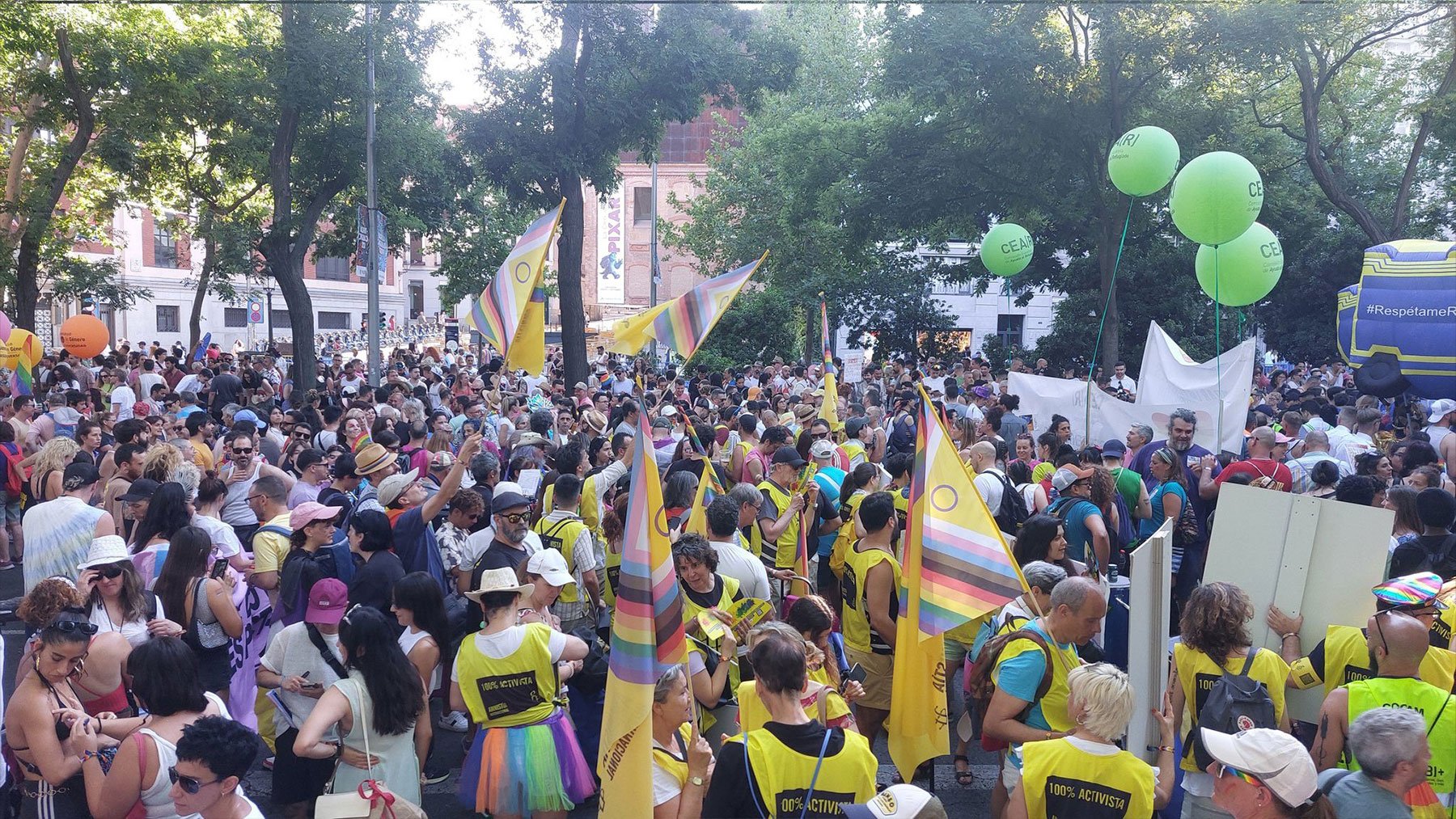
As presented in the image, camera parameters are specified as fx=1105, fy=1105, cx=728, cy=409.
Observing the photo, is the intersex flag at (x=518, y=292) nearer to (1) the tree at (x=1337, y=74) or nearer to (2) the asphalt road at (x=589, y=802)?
(2) the asphalt road at (x=589, y=802)

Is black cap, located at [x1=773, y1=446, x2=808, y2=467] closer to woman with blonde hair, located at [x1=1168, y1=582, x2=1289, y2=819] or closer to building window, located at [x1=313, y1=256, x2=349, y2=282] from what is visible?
woman with blonde hair, located at [x1=1168, y1=582, x2=1289, y2=819]

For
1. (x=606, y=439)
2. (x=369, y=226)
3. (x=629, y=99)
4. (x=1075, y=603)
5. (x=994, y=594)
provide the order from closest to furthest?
(x=1075, y=603)
(x=994, y=594)
(x=606, y=439)
(x=629, y=99)
(x=369, y=226)

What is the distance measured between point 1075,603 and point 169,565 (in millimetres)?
4340

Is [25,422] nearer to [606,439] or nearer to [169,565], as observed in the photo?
[606,439]

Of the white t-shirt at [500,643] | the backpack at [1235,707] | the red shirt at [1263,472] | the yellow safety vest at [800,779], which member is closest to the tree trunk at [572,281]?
the red shirt at [1263,472]

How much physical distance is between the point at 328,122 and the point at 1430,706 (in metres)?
21.2

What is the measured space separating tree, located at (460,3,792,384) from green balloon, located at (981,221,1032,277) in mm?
5265

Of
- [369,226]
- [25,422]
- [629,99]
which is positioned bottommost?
[25,422]

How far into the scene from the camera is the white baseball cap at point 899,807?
3.04 meters

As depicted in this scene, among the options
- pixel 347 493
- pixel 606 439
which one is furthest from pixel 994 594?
pixel 606 439

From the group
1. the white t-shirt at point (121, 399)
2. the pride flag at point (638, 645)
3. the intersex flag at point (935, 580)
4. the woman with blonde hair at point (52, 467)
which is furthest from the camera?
the white t-shirt at point (121, 399)

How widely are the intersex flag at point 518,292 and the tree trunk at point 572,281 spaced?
7972mm

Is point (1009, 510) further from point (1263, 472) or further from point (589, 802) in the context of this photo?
point (589, 802)

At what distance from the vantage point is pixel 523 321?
10.9m
